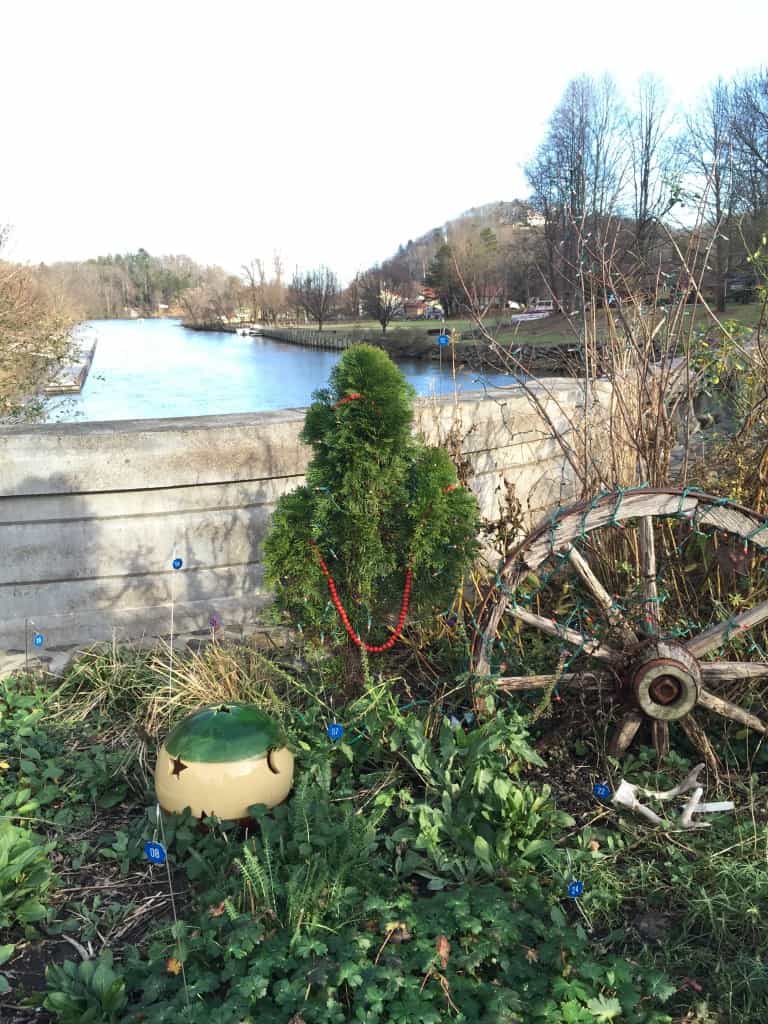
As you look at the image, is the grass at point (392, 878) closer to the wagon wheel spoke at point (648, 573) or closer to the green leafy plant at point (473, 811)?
the green leafy plant at point (473, 811)

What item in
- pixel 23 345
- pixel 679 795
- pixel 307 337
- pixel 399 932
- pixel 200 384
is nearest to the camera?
pixel 399 932

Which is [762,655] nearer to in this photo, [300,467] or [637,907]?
[637,907]

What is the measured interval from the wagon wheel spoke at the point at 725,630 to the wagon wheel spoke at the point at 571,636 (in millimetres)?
274

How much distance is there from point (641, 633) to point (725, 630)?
284 mm

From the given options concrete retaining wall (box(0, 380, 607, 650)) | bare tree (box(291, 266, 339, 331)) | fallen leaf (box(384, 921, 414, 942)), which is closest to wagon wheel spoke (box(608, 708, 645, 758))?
fallen leaf (box(384, 921, 414, 942))

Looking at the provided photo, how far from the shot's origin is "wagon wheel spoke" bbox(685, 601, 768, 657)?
9.95 ft

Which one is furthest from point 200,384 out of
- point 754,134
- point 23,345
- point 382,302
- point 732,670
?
point 754,134

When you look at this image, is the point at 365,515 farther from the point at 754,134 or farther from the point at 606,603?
the point at 754,134

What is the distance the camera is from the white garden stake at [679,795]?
2.69 m

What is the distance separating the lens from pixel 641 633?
123 inches

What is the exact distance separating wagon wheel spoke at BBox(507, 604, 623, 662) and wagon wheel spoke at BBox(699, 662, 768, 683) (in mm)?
309

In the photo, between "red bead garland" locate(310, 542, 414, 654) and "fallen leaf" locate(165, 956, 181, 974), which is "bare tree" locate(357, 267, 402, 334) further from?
"fallen leaf" locate(165, 956, 181, 974)

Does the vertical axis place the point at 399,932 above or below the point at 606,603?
below

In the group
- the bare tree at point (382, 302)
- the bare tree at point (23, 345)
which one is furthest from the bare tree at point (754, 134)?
the bare tree at point (23, 345)
